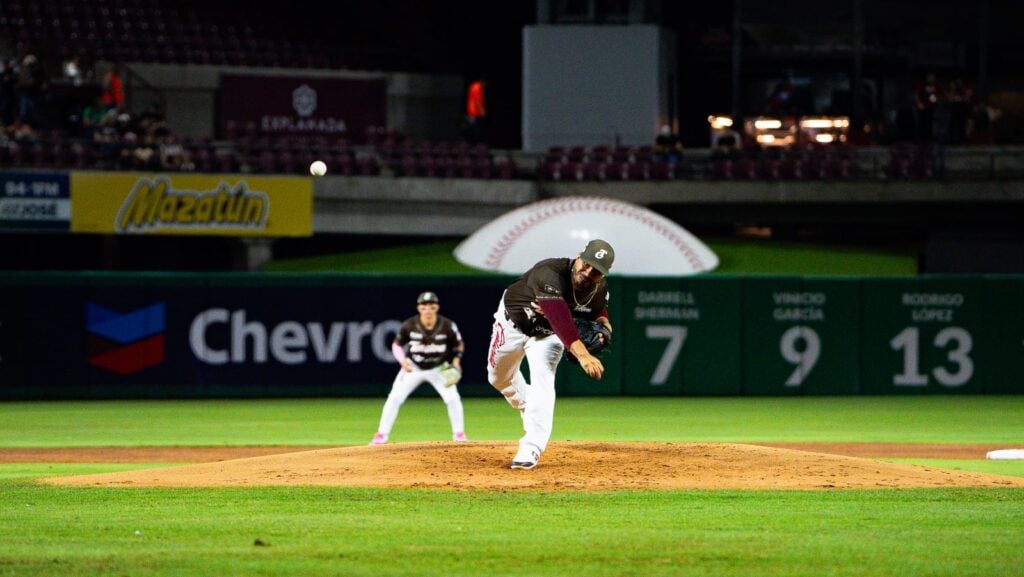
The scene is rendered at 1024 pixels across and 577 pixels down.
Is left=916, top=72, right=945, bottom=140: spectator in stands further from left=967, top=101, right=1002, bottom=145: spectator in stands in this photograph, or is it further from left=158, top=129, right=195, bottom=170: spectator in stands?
left=158, top=129, right=195, bottom=170: spectator in stands

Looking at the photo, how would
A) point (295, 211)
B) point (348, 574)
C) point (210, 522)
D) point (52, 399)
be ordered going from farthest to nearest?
point (295, 211)
point (52, 399)
point (210, 522)
point (348, 574)

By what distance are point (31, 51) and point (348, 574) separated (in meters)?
25.9

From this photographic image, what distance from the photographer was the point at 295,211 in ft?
88.7

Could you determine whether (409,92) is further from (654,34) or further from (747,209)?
(747,209)

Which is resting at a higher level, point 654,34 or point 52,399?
point 654,34

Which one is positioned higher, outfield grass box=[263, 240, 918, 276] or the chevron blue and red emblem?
outfield grass box=[263, 240, 918, 276]

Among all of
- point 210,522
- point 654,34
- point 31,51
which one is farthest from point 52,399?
point 654,34

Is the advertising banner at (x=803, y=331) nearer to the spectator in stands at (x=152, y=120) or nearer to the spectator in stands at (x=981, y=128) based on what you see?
the spectator in stands at (x=981, y=128)

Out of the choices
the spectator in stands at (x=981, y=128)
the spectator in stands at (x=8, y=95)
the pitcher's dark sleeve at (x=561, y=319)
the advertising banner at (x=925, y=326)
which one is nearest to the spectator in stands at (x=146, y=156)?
the spectator in stands at (x=8, y=95)

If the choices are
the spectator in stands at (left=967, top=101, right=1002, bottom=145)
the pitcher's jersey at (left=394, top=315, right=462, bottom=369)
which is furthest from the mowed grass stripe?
the spectator in stands at (left=967, top=101, right=1002, bottom=145)

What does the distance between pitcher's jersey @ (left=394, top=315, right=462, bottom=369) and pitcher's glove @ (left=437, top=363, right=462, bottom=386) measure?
84 mm

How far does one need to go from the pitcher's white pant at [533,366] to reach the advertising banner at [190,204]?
17.1 m

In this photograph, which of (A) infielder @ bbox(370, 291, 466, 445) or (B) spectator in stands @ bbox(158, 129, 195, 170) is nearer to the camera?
(A) infielder @ bbox(370, 291, 466, 445)

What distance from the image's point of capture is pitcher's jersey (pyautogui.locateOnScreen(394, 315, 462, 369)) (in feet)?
48.4
